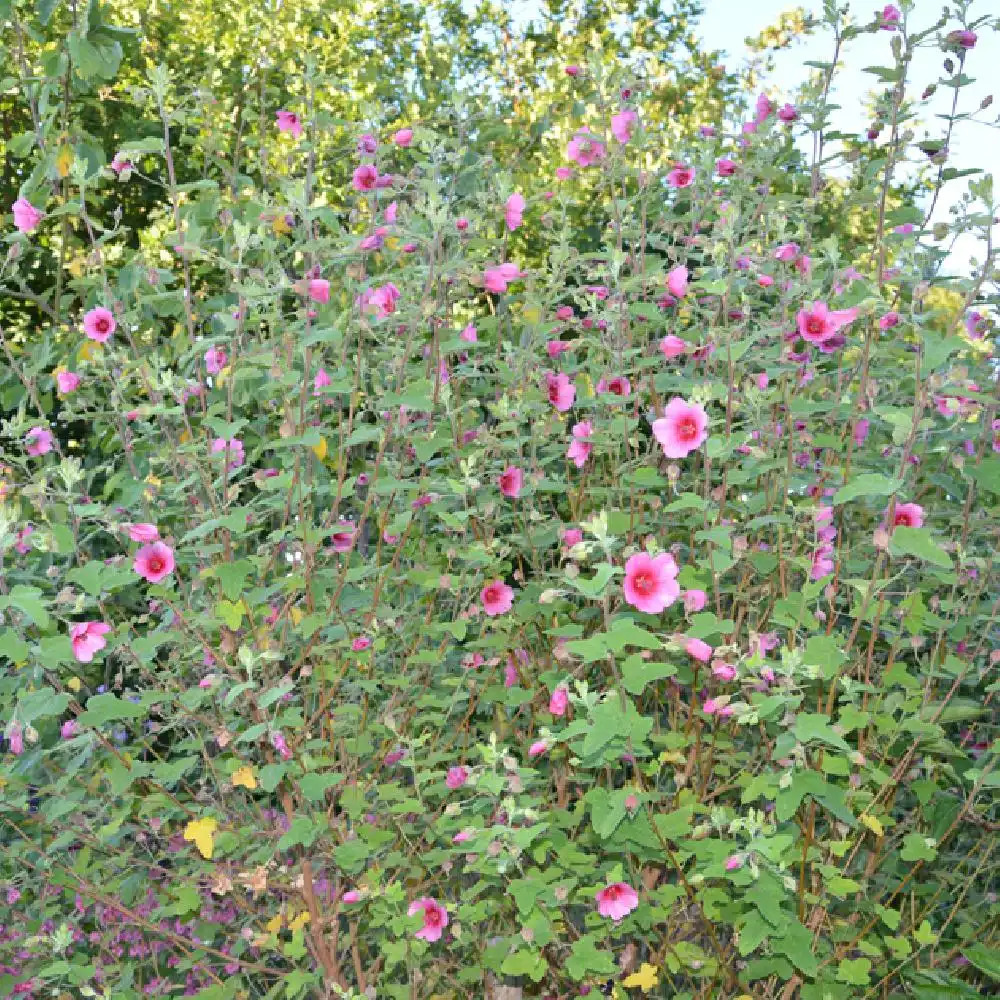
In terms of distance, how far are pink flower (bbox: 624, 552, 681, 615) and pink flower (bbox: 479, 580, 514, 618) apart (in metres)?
0.59

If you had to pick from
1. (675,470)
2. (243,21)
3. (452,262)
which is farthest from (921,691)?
(243,21)

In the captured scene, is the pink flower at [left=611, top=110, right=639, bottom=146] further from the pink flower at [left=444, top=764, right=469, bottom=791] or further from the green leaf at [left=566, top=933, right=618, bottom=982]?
the green leaf at [left=566, top=933, right=618, bottom=982]

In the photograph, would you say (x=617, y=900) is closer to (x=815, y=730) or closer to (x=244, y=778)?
(x=815, y=730)

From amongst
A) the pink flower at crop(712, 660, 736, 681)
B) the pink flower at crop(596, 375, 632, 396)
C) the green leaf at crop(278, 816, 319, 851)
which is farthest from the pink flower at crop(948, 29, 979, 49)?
the green leaf at crop(278, 816, 319, 851)

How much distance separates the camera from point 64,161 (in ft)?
10.9

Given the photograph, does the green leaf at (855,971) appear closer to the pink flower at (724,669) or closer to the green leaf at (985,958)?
the green leaf at (985,958)

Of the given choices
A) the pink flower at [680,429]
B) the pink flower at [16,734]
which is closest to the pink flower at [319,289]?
the pink flower at [680,429]

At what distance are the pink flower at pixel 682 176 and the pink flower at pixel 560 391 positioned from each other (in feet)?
2.36

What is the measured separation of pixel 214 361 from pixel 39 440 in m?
0.54

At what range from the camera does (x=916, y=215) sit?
2.97 m

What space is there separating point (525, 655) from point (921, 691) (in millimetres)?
1026

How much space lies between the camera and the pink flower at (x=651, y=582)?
2498mm

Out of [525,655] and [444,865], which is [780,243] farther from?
[444,865]

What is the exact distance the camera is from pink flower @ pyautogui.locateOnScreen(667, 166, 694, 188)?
349 cm
